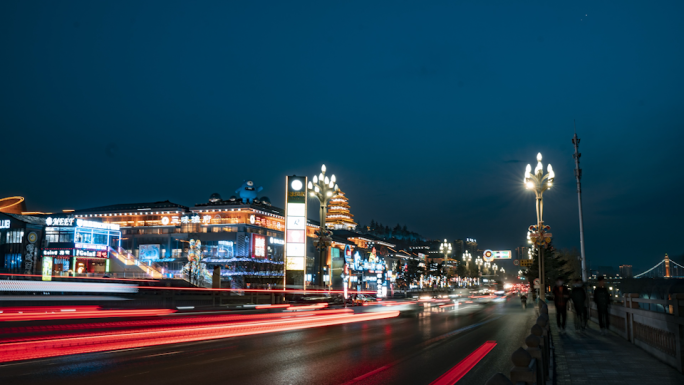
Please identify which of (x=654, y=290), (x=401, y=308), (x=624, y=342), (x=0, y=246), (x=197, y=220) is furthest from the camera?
(x=197, y=220)

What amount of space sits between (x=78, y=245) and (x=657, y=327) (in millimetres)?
63923

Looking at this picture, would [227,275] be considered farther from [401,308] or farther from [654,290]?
[654,290]

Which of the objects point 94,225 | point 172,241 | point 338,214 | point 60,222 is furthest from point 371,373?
point 338,214

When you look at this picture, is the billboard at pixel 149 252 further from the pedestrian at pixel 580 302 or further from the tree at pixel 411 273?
the pedestrian at pixel 580 302

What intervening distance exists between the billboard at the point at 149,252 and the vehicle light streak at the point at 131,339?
74.2 m

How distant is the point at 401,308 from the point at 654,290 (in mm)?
19244

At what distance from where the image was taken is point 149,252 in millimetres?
91250

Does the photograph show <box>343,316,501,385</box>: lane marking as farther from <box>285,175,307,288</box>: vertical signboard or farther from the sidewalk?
<box>285,175,307,288</box>: vertical signboard

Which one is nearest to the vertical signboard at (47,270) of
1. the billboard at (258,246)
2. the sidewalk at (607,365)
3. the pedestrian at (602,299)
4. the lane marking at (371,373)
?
the lane marking at (371,373)

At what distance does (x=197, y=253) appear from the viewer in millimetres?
62438

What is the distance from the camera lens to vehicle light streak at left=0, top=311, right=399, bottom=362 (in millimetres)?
12836

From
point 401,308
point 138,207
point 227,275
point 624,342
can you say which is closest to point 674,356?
point 624,342

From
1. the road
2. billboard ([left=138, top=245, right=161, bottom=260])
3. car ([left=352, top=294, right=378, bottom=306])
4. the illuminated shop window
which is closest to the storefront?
the illuminated shop window

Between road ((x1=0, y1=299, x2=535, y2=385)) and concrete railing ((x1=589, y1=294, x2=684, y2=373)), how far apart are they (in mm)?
3083
